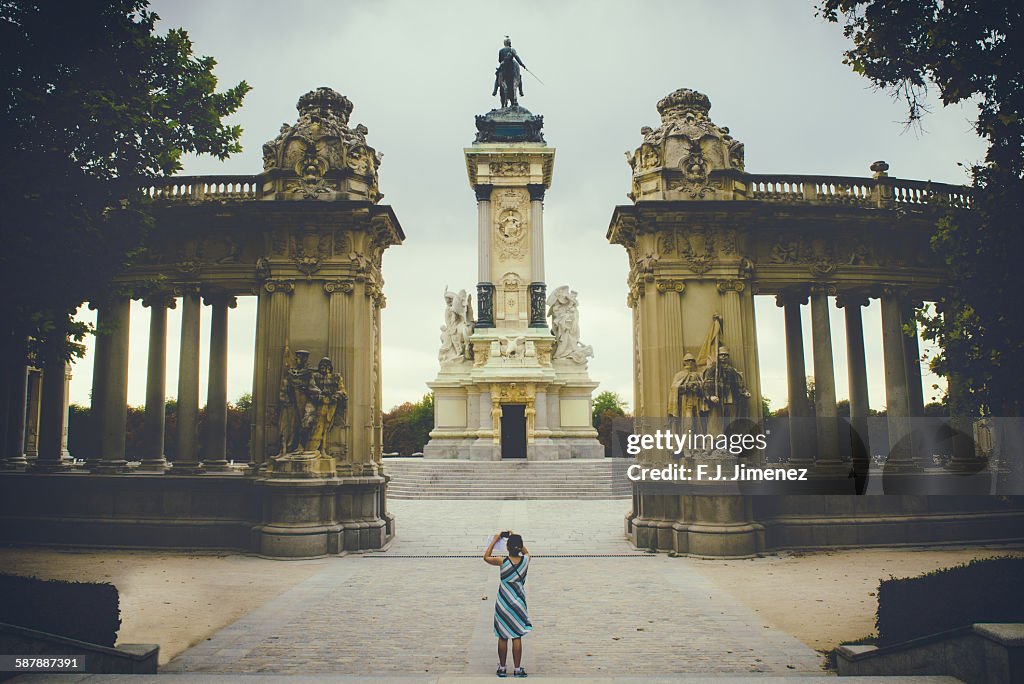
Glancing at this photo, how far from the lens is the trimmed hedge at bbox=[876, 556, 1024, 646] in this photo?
26.0ft

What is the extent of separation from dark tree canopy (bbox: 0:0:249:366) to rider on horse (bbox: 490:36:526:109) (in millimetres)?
36760

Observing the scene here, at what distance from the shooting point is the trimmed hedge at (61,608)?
7.93m

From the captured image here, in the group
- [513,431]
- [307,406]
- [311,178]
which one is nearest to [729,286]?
[307,406]

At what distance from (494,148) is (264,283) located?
28.9m

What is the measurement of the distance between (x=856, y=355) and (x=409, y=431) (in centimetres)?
5859

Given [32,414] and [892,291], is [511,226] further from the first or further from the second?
[892,291]

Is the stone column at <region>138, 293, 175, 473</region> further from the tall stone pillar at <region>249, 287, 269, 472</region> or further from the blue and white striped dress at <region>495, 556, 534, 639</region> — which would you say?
the blue and white striped dress at <region>495, 556, 534, 639</region>

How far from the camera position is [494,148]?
45.0 meters

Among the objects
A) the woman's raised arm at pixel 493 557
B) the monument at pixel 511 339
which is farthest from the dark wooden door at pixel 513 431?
the woman's raised arm at pixel 493 557

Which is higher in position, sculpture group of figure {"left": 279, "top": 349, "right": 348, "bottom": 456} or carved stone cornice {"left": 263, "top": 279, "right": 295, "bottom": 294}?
carved stone cornice {"left": 263, "top": 279, "right": 295, "bottom": 294}

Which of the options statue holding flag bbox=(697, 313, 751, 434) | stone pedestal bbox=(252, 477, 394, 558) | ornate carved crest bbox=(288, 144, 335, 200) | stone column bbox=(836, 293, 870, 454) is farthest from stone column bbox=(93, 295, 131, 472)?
stone column bbox=(836, 293, 870, 454)

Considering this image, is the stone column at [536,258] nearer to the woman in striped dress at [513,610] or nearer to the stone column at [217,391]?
the stone column at [217,391]

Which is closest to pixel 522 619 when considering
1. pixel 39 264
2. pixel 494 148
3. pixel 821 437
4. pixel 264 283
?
pixel 39 264

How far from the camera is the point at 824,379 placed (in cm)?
1970
